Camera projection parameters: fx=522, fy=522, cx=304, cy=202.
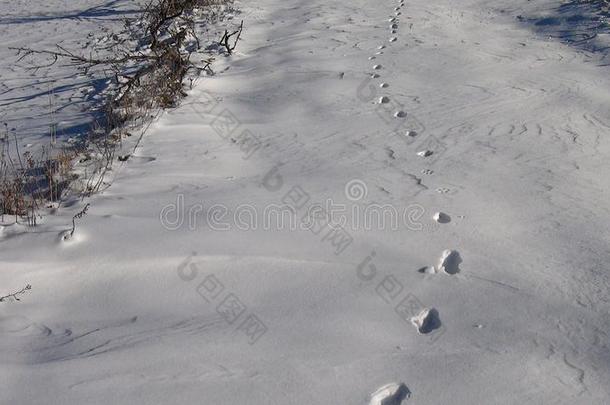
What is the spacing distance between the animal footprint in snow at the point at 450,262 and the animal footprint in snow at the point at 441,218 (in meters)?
0.26

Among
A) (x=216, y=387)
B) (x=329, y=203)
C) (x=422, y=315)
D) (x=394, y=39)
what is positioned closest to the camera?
(x=216, y=387)

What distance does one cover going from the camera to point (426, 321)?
1834mm

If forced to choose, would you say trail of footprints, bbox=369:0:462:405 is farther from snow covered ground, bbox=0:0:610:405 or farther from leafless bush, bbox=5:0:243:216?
leafless bush, bbox=5:0:243:216

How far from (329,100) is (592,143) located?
1939mm

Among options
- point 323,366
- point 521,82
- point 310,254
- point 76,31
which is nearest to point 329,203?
point 310,254

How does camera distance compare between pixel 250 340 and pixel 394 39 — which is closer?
pixel 250 340

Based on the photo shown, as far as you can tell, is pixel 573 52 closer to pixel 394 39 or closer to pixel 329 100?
pixel 394 39

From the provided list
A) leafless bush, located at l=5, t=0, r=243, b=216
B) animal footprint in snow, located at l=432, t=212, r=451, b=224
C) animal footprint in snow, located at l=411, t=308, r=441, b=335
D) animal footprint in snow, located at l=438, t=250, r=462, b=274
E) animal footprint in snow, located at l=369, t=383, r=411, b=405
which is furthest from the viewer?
leafless bush, located at l=5, t=0, r=243, b=216

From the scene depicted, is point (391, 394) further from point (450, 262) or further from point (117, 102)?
point (117, 102)

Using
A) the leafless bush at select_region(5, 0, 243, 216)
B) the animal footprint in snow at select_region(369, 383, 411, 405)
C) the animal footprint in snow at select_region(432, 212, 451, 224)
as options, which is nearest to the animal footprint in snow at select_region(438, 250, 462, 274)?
the animal footprint in snow at select_region(432, 212, 451, 224)

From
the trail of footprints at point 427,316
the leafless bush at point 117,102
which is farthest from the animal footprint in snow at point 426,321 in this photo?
the leafless bush at point 117,102

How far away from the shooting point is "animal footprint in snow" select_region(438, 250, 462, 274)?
2.11 meters

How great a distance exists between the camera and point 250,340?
1748 millimetres

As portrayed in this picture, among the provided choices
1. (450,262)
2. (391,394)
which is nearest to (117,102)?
(450,262)
